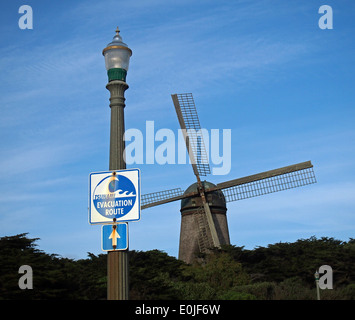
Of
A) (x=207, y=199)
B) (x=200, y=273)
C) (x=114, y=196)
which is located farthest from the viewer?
(x=207, y=199)

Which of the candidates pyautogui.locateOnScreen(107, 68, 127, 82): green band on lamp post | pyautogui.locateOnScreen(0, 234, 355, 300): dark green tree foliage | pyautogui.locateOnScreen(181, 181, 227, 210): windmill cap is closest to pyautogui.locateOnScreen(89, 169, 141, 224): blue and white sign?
pyautogui.locateOnScreen(107, 68, 127, 82): green band on lamp post

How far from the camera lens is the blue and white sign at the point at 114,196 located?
339 inches

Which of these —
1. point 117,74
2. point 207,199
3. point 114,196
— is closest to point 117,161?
point 114,196

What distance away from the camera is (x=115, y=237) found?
8445mm

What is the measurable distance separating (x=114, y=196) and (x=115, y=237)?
73 cm

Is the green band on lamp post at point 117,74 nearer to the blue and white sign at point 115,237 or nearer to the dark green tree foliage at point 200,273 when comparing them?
the blue and white sign at point 115,237

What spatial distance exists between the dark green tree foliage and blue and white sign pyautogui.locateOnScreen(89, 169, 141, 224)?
57.3 feet

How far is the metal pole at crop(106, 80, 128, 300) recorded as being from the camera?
26.9 ft

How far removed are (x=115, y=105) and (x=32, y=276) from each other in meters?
19.2

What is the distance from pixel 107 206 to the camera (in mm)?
8719

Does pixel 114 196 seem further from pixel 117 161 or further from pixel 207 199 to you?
pixel 207 199

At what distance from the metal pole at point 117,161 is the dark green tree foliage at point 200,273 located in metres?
17.7
